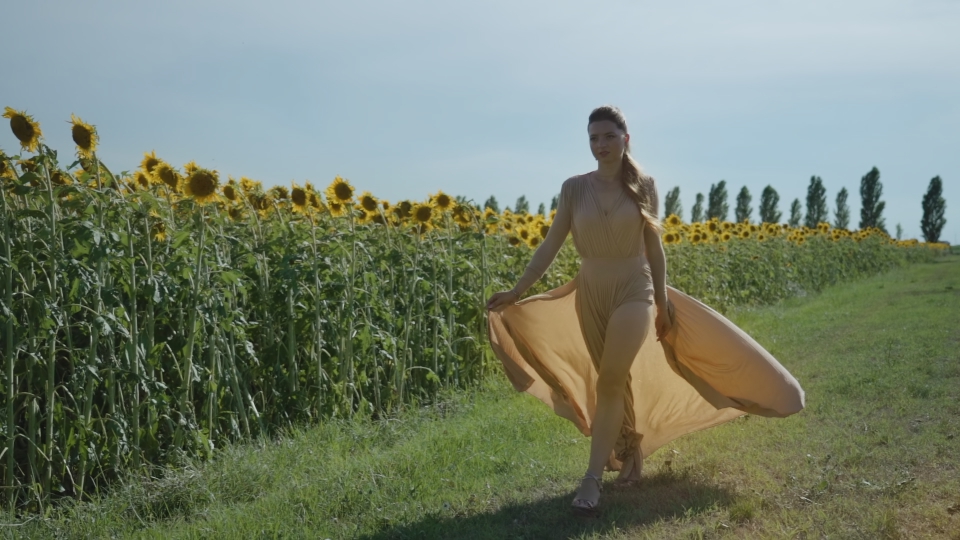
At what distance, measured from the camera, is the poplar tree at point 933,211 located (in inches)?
2462

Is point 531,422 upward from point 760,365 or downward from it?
downward

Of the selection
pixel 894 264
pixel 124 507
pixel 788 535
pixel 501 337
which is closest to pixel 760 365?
pixel 788 535

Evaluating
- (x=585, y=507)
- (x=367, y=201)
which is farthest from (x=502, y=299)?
(x=367, y=201)

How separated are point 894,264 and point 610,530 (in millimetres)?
30588

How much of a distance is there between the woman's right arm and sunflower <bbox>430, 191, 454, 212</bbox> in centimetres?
301

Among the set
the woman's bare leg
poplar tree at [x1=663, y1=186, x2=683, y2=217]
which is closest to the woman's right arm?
the woman's bare leg

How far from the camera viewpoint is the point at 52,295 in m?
4.92

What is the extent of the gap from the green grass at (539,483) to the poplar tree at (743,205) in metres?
45.5

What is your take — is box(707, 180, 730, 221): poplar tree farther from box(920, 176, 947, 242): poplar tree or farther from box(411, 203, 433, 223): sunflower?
box(411, 203, 433, 223): sunflower

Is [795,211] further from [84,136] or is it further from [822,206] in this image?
[84,136]

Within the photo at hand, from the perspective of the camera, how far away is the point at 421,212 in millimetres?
7684

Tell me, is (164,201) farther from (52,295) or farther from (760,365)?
(760,365)

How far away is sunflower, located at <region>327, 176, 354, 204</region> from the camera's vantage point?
706 centimetres

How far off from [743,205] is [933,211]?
745 inches
